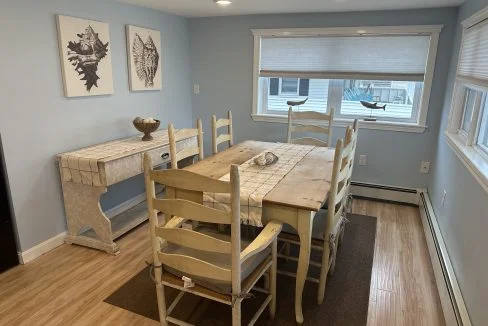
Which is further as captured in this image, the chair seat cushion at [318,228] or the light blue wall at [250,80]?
the light blue wall at [250,80]

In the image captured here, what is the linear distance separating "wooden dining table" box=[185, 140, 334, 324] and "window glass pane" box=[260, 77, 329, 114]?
5.21 ft

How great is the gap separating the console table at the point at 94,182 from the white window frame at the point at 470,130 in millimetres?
2343

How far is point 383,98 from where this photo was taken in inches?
145

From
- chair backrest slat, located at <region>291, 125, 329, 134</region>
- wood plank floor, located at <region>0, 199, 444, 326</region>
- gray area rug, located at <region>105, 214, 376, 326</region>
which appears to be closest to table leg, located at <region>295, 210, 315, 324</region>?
gray area rug, located at <region>105, 214, 376, 326</region>

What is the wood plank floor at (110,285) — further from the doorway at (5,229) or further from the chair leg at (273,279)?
the chair leg at (273,279)

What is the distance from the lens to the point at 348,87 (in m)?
3.77

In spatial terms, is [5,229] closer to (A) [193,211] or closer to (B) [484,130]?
(A) [193,211]

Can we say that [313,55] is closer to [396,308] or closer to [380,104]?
[380,104]

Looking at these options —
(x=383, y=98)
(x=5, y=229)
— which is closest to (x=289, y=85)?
(x=383, y=98)

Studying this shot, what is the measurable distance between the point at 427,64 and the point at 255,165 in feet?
7.33

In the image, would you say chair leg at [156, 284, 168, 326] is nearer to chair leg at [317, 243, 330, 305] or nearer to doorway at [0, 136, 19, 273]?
chair leg at [317, 243, 330, 305]

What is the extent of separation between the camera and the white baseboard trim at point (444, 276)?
5.74 ft

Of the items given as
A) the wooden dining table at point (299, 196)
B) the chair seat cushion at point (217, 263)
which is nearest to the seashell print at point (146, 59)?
the wooden dining table at point (299, 196)

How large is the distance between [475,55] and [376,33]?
119 cm
